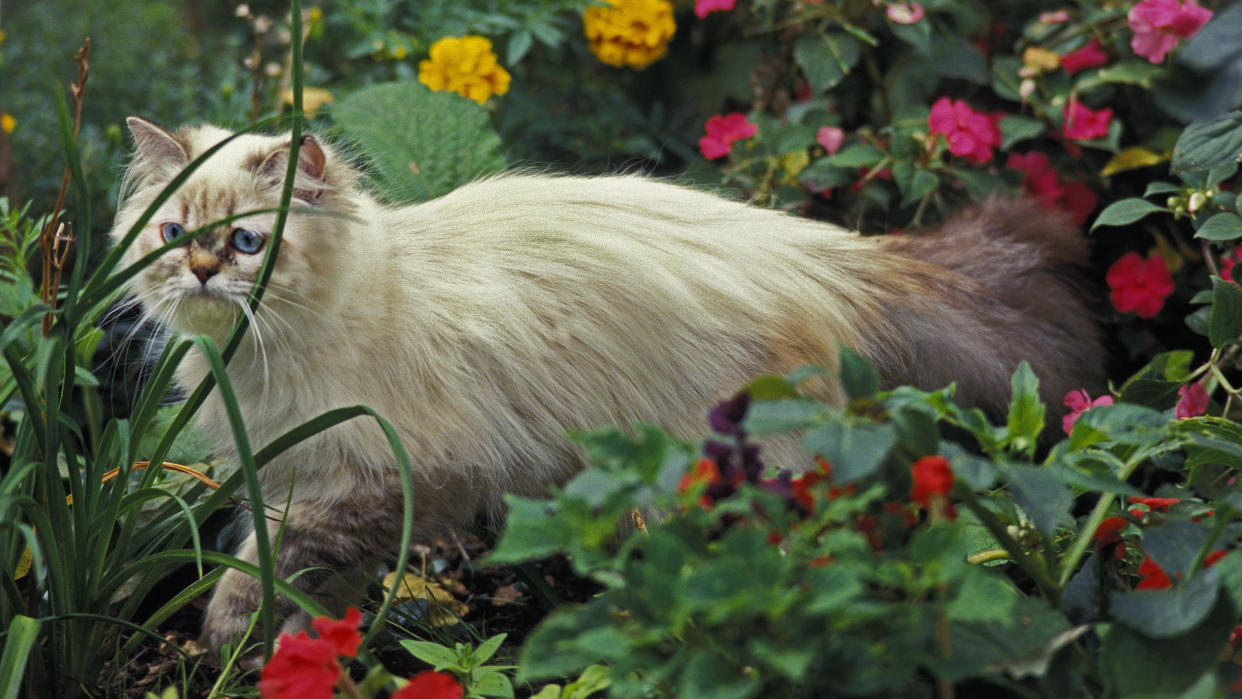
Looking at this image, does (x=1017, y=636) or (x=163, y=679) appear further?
(x=163, y=679)

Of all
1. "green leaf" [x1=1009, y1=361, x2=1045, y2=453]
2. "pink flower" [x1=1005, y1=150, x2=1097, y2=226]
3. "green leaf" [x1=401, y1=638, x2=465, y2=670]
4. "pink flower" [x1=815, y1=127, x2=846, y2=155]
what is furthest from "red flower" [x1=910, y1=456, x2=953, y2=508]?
"pink flower" [x1=1005, y1=150, x2=1097, y2=226]

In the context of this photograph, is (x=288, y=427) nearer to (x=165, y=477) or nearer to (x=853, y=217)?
(x=165, y=477)

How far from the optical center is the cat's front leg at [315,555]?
73.2 inches

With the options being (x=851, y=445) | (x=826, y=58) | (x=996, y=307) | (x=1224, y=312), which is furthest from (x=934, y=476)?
(x=826, y=58)

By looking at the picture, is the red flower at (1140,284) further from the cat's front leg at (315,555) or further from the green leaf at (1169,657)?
the cat's front leg at (315,555)

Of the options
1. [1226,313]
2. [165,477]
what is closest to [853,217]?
[1226,313]

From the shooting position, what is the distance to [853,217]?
2.91m

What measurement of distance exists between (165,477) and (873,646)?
5.13 feet

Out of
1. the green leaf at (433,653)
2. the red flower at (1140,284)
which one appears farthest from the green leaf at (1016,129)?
the green leaf at (433,653)

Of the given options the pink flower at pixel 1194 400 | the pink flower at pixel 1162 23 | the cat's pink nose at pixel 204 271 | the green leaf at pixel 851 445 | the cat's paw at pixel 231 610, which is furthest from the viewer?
the pink flower at pixel 1162 23

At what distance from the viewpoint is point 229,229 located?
174cm

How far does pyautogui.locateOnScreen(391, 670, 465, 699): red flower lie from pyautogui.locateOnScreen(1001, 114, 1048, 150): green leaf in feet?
6.77

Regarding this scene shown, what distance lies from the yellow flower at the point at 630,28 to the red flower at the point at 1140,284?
1373 mm

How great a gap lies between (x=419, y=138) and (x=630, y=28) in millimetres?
738
